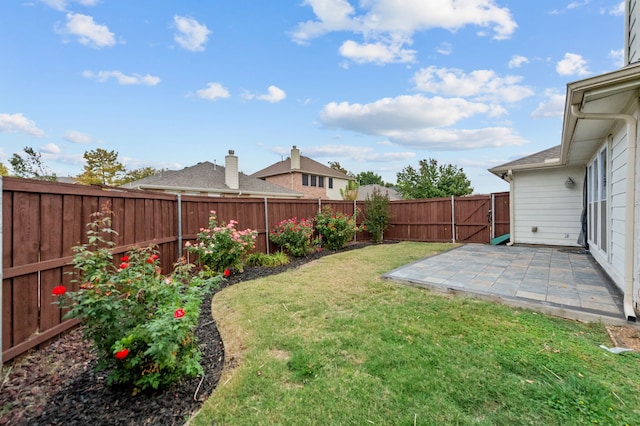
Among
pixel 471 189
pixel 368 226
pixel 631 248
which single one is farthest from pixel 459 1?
pixel 471 189

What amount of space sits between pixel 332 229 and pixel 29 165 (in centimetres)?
2181

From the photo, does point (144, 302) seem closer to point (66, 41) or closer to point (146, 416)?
point (146, 416)

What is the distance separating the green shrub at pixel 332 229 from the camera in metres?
9.11

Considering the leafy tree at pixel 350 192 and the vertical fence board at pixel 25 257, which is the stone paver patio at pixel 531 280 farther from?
the leafy tree at pixel 350 192

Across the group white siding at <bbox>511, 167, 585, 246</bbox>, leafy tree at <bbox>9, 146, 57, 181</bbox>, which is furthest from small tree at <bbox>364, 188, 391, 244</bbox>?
leafy tree at <bbox>9, 146, 57, 181</bbox>

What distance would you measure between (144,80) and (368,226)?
31.2ft

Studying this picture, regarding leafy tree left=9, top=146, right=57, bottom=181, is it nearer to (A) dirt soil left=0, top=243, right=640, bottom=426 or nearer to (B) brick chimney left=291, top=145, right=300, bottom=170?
(B) brick chimney left=291, top=145, right=300, bottom=170

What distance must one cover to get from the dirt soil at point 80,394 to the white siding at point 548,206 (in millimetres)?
6624

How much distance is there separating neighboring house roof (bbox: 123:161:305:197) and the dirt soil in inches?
552

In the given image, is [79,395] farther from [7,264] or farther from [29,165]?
[29,165]

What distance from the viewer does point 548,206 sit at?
8062 mm

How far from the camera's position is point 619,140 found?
3.99m

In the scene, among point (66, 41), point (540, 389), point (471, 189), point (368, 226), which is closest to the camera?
point (540, 389)

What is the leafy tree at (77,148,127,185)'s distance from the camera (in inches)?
808
